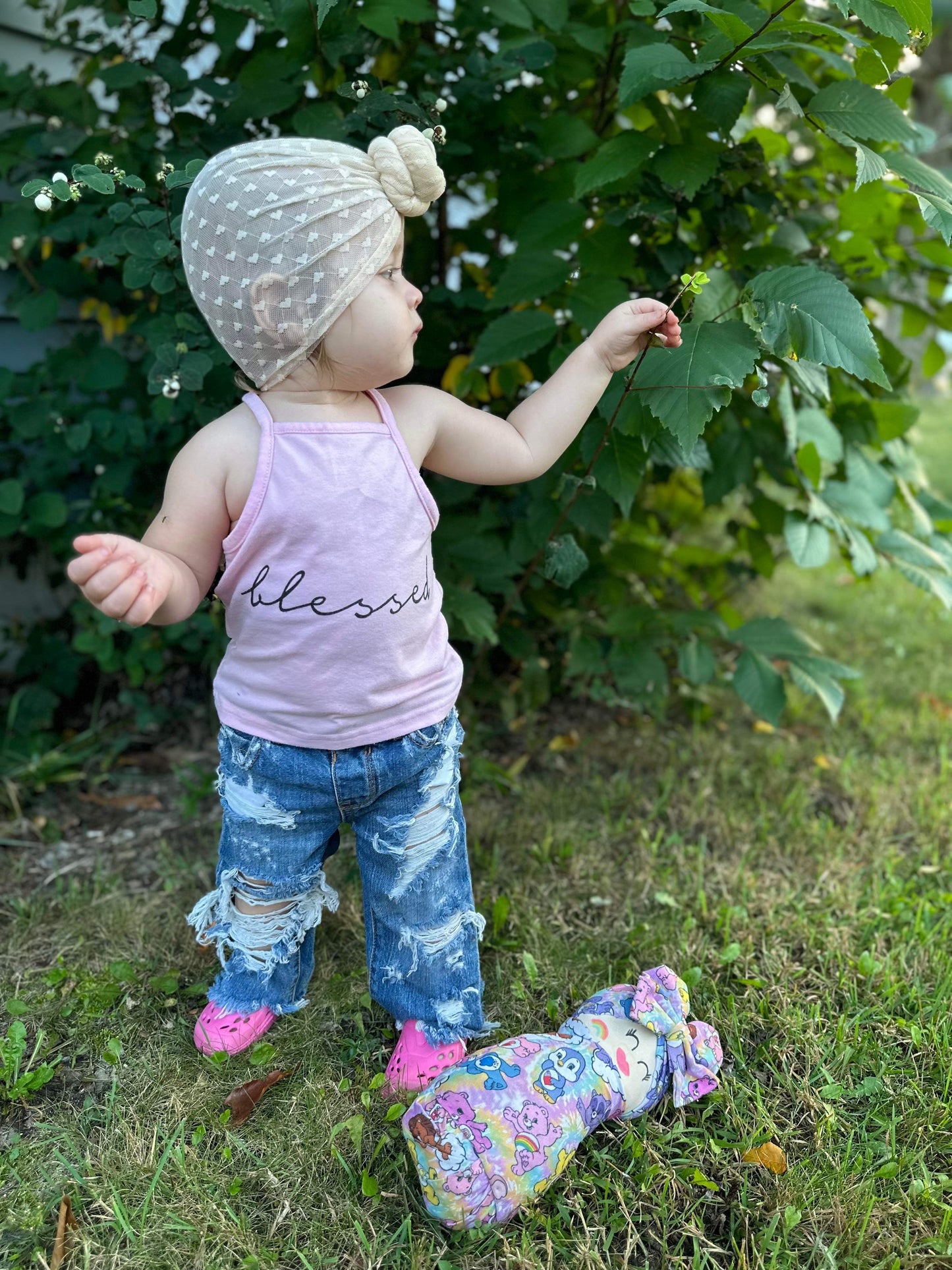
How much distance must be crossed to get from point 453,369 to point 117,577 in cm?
119

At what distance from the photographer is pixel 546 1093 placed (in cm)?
140

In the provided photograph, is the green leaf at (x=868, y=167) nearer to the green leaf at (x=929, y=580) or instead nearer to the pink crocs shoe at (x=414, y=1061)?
the green leaf at (x=929, y=580)

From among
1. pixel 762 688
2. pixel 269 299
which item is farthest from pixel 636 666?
pixel 269 299

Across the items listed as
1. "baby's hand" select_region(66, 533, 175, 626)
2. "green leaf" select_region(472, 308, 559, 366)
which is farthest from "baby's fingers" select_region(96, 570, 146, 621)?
"green leaf" select_region(472, 308, 559, 366)

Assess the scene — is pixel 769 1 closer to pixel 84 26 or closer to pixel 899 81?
pixel 899 81

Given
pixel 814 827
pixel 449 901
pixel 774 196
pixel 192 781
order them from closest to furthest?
pixel 449 901
pixel 774 196
pixel 814 827
pixel 192 781

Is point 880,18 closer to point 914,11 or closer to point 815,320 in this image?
point 914,11

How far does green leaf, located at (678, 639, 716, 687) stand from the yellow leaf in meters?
0.78

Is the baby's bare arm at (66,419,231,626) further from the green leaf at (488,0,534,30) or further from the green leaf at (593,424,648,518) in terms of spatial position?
the green leaf at (488,0,534,30)

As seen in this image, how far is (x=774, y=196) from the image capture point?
2.00m

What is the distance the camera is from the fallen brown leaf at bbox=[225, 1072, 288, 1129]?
4.98ft

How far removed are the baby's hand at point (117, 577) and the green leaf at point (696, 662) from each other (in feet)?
4.35

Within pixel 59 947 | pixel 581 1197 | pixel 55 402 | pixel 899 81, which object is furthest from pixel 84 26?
pixel 581 1197

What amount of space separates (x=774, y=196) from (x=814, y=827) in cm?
131
